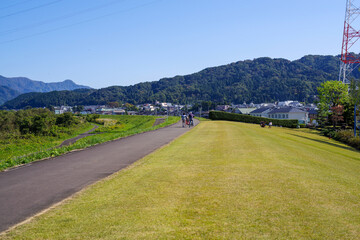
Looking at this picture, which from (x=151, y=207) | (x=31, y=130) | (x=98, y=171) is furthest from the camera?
(x=31, y=130)

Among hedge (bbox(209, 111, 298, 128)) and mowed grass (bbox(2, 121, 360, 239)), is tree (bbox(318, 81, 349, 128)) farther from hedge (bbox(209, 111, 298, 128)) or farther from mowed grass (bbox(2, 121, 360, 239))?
mowed grass (bbox(2, 121, 360, 239))

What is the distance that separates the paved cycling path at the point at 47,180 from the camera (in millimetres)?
5828

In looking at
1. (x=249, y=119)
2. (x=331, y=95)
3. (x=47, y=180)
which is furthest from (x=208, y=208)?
(x=249, y=119)

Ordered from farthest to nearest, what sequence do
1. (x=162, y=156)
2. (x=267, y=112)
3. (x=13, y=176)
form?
(x=267, y=112) < (x=162, y=156) < (x=13, y=176)

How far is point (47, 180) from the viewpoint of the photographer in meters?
8.27

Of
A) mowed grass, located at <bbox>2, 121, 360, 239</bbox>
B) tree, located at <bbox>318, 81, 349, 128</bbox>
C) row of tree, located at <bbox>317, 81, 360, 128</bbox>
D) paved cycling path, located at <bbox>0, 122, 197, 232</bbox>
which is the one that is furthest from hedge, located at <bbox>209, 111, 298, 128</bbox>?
mowed grass, located at <bbox>2, 121, 360, 239</bbox>

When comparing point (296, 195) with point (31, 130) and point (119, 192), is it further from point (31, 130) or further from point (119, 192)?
point (31, 130)

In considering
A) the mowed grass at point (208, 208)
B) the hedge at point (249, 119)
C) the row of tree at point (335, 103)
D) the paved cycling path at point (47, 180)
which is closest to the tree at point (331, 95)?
the row of tree at point (335, 103)

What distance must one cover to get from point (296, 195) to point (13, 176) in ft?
28.4

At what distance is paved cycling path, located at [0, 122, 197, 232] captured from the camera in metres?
5.83

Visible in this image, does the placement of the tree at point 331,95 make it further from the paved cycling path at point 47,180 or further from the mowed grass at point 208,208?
the paved cycling path at point 47,180

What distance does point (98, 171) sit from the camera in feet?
31.0

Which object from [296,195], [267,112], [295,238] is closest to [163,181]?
[296,195]

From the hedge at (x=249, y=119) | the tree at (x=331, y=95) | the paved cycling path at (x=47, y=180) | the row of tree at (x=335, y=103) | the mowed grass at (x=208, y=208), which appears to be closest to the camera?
the mowed grass at (x=208, y=208)
